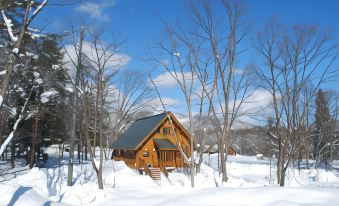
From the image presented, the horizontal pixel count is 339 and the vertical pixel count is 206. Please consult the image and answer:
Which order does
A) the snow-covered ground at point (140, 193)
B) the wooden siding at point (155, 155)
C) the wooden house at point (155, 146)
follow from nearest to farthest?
the snow-covered ground at point (140, 193) < the wooden house at point (155, 146) < the wooden siding at point (155, 155)

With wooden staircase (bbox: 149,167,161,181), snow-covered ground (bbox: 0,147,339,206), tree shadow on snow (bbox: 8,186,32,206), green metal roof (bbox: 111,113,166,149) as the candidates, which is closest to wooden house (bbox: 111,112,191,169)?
green metal roof (bbox: 111,113,166,149)

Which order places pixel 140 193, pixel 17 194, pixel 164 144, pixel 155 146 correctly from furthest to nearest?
pixel 155 146 → pixel 164 144 → pixel 140 193 → pixel 17 194

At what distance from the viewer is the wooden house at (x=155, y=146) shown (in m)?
33.6

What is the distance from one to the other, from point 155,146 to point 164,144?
1.44m

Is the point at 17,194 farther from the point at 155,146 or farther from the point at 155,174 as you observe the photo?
the point at 155,146

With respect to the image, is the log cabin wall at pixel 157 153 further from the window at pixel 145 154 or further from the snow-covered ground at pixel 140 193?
the snow-covered ground at pixel 140 193

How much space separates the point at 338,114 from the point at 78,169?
1251 inches

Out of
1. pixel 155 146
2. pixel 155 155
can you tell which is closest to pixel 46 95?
pixel 155 146

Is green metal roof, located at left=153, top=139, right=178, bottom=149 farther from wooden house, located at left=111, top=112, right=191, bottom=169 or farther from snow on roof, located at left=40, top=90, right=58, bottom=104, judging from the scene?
snow on roof, located at left=40, top=90, right=58, bottom=104

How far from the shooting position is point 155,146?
115 ft

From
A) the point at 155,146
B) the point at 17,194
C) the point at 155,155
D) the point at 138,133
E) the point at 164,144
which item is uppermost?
the point at 138,133

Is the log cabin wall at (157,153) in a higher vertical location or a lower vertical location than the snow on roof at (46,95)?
lower

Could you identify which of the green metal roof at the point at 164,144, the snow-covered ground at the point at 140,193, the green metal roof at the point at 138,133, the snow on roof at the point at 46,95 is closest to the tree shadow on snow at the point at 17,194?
the snow-covered ground at the point at 140,193

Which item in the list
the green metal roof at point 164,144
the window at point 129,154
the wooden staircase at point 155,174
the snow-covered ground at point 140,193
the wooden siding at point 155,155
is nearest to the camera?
the snow-covered ground at point 140,193
